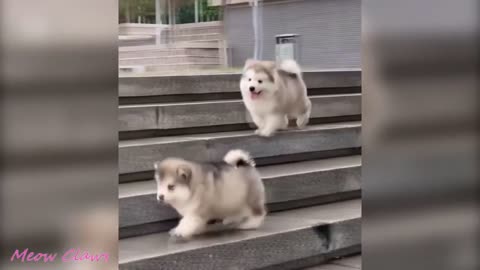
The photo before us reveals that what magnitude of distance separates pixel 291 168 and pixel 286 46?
167 centimetres

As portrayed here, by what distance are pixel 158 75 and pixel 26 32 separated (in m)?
1.99

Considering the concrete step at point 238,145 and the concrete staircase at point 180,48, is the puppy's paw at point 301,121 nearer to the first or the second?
the concrete step at point 238,145

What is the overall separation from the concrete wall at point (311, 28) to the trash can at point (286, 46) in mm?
37

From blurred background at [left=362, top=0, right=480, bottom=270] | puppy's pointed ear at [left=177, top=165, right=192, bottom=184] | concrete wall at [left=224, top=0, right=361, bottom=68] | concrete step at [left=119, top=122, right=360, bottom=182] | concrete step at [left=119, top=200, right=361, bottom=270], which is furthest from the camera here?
concrete wall at [left=224, top=0, right=361, bottom=68]

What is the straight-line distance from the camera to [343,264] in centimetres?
276

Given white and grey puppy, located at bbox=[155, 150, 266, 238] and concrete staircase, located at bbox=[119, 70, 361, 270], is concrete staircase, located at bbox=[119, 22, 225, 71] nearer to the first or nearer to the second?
concrete staircase, located at bbox=[119, 70, 361, 270]

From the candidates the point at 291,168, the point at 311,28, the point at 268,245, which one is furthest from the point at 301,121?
the point at 311,28

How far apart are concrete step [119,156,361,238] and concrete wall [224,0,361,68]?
108 cm

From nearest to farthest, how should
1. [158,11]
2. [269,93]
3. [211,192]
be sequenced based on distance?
[211,192], [158,11], [269,93]

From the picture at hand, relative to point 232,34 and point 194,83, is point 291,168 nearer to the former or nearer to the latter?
point 194,83

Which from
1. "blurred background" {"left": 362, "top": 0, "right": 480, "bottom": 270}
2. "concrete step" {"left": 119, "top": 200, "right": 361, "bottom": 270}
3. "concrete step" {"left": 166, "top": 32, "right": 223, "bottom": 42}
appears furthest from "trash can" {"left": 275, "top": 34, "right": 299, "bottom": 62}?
"blurred background" {"left": 362, "top": 0, "right": 480, "bottom": 270}

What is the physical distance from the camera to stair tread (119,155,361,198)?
8.43 feet

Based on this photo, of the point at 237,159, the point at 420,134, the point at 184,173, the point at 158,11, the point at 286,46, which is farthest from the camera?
the point at 286,46

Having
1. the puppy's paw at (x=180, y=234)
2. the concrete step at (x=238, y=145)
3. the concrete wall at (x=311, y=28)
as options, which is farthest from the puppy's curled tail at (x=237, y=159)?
the concrete wall at (x=311, y=28)
